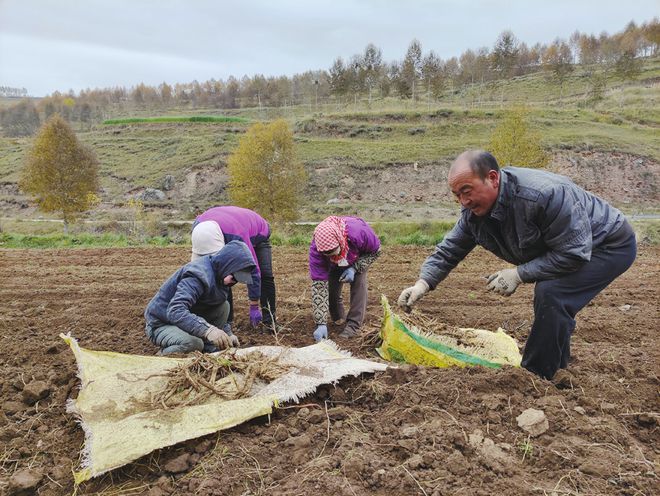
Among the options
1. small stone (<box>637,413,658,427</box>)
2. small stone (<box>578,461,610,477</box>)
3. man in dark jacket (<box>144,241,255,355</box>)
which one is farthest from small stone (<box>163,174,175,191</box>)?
small stone (<box>578,461,610,477</box>)

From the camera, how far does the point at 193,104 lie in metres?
80.2

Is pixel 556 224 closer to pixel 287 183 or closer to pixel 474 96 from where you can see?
pixel 287 183

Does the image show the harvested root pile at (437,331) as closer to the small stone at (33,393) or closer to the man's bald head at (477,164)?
the man's bald head at (477,164)

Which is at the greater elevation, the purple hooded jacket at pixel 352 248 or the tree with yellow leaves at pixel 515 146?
the tree with yellow leaves at pixel 515 146

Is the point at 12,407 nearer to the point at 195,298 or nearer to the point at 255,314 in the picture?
the point at 195,298

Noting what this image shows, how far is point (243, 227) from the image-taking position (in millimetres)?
4504

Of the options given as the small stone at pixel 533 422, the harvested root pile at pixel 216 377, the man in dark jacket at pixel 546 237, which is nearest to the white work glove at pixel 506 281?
the man in dark jacket at pixel 546 237

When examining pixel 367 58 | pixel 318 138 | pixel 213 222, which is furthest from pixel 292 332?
pixel 367 58

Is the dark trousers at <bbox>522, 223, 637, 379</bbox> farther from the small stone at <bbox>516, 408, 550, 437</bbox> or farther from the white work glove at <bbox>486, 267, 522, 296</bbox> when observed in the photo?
the small stone at <bbox>516, 408, 550, 437</bbox>

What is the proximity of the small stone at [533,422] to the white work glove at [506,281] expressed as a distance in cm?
71

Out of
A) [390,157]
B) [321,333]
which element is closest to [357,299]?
[321,333]

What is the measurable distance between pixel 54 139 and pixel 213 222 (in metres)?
24.1

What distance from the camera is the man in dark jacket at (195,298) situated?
3.45 metres

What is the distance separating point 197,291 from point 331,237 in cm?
119
